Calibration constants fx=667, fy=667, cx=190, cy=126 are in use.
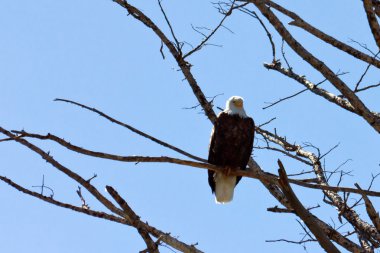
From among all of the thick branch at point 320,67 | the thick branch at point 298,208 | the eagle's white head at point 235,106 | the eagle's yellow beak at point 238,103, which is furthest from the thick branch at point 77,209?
the eagle's yellow beak at point 238,103

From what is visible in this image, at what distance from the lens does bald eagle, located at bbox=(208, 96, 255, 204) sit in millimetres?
6789

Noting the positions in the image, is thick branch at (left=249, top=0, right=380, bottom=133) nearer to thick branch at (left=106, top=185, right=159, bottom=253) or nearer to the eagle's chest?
the eagle's chest

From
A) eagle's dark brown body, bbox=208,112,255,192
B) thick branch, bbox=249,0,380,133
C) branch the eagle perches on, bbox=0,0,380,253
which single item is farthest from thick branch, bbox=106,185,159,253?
eagle's dark brown body, bbox=208,112,255,192

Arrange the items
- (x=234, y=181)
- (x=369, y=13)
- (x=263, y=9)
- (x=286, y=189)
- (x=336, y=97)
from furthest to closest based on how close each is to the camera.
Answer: (x=234, y=181)
(x=336, y=97)
(x=263, y=9)
(x=369, y=13)
(x=286, y=189)

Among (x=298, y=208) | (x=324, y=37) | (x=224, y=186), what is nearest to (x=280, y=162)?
(x=298, y=208)

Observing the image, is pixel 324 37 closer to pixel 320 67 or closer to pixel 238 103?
pixel 320 67

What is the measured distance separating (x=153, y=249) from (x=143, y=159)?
31.4 inches

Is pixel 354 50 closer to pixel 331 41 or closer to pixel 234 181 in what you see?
pixel 331 41

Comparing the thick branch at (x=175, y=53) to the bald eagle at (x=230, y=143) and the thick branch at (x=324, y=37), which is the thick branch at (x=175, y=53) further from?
the thick branch at (x=324, y=37)

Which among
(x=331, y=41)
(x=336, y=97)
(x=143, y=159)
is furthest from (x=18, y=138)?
(x=336, y=97)

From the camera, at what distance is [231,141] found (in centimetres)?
679

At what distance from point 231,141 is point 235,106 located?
0.50 metres

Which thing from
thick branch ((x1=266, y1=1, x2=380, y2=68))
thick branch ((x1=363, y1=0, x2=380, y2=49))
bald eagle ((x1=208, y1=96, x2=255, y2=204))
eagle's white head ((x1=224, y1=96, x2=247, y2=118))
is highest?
eagle's white head ((x1=224, y1=96, x2=247, y2=118))

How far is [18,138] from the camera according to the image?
4.10 m
